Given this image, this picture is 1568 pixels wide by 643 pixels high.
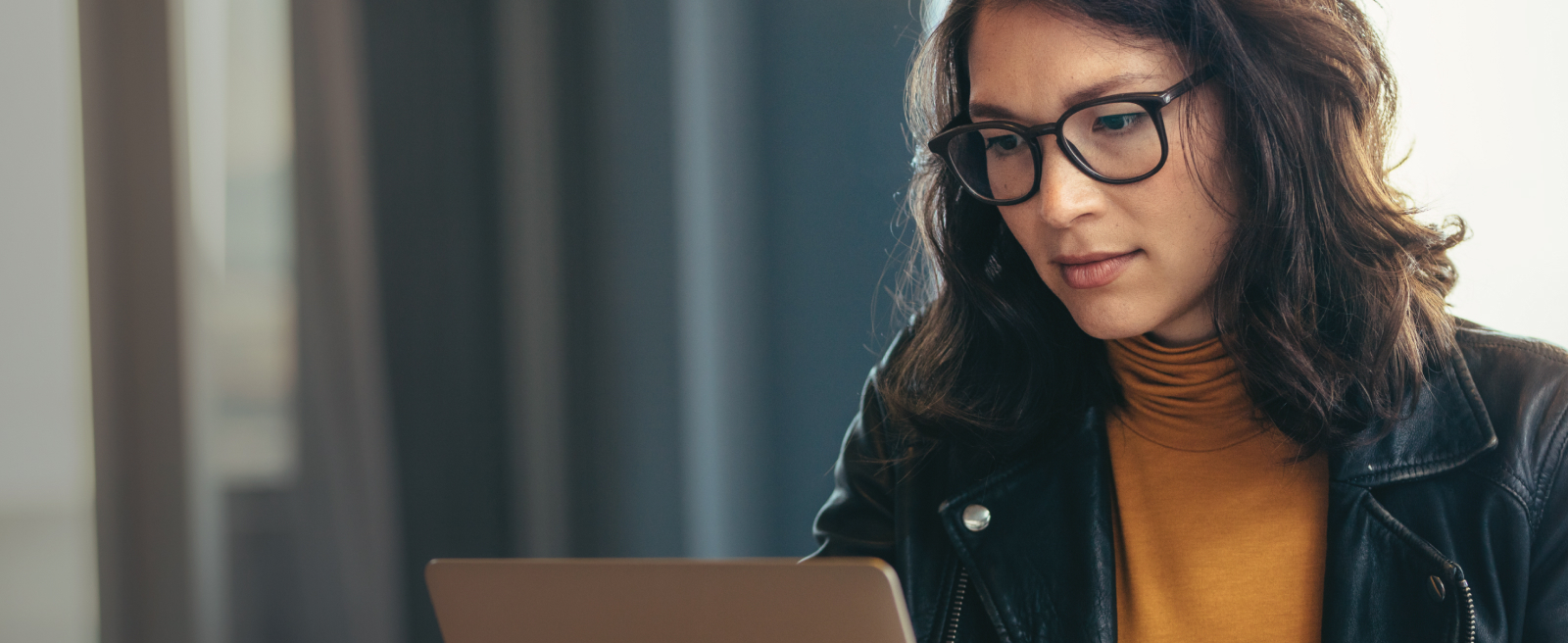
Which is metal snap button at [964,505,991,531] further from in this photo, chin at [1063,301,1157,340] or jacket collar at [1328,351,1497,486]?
jacket collar at [1328,351,1497,486]

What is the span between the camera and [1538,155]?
4.63 feet

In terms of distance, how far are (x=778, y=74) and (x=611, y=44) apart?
0.30 meters

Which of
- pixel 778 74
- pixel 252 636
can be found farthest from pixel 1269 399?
pixel 252 636

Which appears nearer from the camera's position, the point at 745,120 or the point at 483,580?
the point at 483,580

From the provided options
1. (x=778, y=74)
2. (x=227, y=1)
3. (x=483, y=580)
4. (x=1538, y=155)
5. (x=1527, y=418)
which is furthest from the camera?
(x=778, y=74)

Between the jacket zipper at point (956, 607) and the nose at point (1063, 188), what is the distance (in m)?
0.40

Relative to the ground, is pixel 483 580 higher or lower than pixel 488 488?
higher

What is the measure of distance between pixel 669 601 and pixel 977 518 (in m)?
0.53

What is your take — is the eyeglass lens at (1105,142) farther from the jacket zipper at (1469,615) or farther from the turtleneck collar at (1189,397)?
the jacket zipper at (1469,615)

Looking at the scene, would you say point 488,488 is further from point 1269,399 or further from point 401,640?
point 1269,399

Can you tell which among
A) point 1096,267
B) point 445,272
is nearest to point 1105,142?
point 1096,267

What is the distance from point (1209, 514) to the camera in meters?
1.08

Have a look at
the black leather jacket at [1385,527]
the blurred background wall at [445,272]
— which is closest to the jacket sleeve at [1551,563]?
the black leather jacket at [1385,527]

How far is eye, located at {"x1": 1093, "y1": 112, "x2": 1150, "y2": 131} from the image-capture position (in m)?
0.98
